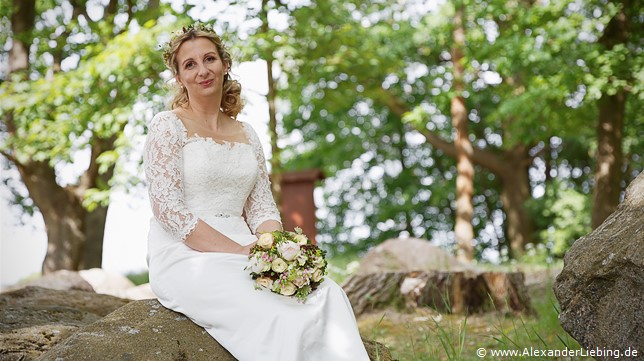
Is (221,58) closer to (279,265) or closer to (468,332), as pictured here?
(279,265)

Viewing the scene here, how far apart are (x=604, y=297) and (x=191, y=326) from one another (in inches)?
83.5

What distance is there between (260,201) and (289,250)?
3.46 ft

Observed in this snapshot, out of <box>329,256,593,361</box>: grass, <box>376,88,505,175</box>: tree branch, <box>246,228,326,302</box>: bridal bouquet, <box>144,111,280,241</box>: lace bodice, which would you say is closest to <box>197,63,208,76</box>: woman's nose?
<box>144,111,280,241</box>: lace bodice

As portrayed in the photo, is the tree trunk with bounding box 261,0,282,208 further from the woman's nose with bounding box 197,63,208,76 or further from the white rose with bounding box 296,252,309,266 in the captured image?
the white rose with bounding box 296,252,309,266

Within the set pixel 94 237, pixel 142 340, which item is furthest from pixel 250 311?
pixel 94 237

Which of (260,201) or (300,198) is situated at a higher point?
(260,201)

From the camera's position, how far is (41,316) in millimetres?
4488

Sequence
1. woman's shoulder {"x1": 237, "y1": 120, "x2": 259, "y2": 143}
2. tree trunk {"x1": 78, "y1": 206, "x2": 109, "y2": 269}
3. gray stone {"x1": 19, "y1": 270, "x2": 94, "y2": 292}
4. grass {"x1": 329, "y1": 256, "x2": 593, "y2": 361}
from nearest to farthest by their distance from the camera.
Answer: woman's shoulder {"x1": 237, "y1": 120, "x2": 259, "y2": 143}, grass {"x1": 329, "y1": 256, "x2": 593, "y2": 361}, gray stone {"x1": 19, "y1": 270, "x2": 94, "y2": 292}, tree trunk {"x1": 78, "y1": 206, "x2": 109, "y2": 269}

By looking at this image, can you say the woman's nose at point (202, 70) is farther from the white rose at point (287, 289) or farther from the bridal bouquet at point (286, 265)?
the white rose at point (287, 289)

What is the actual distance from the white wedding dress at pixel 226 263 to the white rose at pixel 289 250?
22cm

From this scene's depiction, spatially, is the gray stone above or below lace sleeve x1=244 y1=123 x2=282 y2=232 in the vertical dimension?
below

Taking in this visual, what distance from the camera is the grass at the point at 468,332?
5.08 metres

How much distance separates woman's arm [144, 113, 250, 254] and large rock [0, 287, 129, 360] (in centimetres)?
92

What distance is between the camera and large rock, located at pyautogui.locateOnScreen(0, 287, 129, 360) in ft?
12.6
